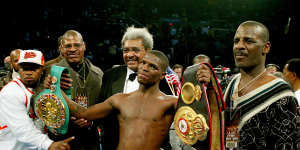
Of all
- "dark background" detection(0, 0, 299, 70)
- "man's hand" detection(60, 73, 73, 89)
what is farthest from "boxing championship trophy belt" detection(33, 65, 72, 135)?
"dark background" detection(0, 0, 299, 70)

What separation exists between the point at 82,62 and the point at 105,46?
5405 mm

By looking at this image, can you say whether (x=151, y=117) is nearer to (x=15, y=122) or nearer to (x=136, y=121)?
(x=136, y=121)

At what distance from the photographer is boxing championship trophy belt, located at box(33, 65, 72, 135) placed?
5.53 ft

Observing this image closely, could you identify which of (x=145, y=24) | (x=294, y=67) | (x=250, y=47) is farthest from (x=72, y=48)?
(x=145, y=24)

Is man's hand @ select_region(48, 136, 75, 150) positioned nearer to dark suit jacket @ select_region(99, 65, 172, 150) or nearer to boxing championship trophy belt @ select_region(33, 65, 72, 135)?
boxing championship trophy belt @ select_region(33, 65, 72, 135)

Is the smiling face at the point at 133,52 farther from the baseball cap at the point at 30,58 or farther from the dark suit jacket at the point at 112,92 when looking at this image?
the baseball cap at the point at 30,58

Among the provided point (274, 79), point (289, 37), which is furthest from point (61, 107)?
point (289, 37)

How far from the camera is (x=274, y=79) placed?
1.52 meters

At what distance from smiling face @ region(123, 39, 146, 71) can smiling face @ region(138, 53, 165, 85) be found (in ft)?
1.31

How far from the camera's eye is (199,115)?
1389 millimetres

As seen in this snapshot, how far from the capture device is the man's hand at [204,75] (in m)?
1.43

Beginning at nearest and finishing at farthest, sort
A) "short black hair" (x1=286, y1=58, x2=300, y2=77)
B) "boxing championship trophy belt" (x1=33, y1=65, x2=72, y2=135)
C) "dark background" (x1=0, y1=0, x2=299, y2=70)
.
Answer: "boxing championship trophy belt" (x1=33, y1=65, x2=72, y2=135), "short black hair" (x1=286, y1=58, x2=300, y2=77), "dark background" (x1=0, y1=0, x2=299, y2=70)

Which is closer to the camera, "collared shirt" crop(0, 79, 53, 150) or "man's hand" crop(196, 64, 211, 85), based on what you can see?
"man's hand" crop(196, 64, 211, 85)

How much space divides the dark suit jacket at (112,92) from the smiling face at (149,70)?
344 millimetres
